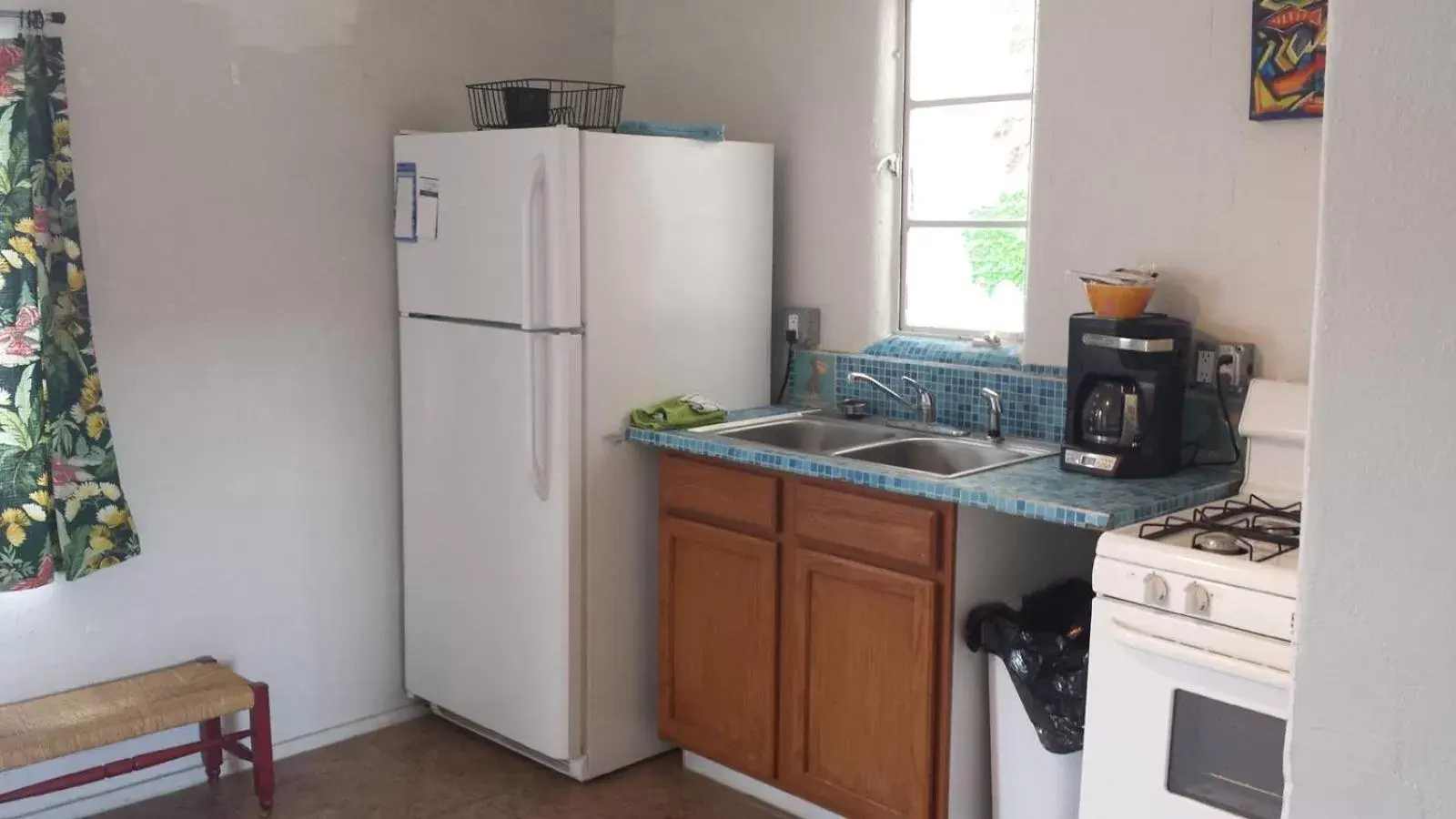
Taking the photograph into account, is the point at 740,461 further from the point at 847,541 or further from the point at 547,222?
the point at 547,222

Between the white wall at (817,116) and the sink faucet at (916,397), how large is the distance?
0.19m

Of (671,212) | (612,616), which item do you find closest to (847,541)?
(612,616)

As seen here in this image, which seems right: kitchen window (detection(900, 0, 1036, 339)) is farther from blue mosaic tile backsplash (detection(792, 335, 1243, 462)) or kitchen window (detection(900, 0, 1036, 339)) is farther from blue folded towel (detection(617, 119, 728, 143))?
blue folded towel (detection(617, 119, 728, 143))

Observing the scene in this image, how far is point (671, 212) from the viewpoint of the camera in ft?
11.1

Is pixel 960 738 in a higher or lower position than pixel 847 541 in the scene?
lower

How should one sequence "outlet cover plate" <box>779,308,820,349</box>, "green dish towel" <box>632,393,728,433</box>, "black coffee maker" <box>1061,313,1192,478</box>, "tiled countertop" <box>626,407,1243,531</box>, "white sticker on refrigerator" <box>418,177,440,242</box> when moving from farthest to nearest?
"outlet cover plate" <box>779,308,820,349</box> → "white sticker on refrigerator" <box>418,177,440,242</box> → "green dish towel" <box>632,393,728,433</box> → "black coffee maker" <box>1061,313,1192,478</box> → "tiled countertop" <box>626,407,1243,531</box>

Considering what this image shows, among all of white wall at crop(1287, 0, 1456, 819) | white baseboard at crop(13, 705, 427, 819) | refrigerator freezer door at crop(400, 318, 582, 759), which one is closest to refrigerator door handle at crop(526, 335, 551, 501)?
refrigerator freezer door at crop(400, 318, 582, 759)

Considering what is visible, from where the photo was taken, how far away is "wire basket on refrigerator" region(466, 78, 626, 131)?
3.40 metres

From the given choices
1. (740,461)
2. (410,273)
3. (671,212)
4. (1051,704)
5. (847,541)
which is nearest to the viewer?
(1051,704)

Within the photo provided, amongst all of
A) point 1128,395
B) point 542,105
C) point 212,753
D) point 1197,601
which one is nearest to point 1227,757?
point 1197,601

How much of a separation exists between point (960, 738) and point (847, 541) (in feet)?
1.58

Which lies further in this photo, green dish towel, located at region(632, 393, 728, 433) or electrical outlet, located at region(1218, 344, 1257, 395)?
green dish towel, located at region(632, 393, 728, 433)

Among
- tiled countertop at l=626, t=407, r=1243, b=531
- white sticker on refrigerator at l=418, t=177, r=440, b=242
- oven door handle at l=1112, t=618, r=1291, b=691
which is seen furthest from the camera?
white sticker on refrigerator at l=418, t=177, r=440, b=242

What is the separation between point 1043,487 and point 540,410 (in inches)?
50.6
